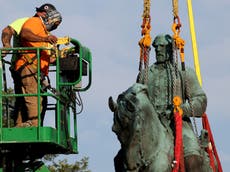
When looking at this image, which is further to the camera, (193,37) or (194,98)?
(193,37)

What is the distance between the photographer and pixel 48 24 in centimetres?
1820

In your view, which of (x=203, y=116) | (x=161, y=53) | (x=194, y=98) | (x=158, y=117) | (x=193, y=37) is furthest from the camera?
(x=193, y=37)

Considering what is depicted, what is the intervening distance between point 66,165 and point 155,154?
24.2m

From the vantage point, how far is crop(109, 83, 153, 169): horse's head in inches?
595

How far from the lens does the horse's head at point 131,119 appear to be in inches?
595

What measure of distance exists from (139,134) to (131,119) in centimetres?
29

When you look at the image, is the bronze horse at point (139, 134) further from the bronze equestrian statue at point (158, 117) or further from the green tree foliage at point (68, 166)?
the green tree foliage at point (68, 166)

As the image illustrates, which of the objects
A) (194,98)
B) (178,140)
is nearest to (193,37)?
(194,98)

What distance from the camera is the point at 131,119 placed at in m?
15.1

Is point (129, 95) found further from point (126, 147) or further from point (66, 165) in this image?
point (66, 165)

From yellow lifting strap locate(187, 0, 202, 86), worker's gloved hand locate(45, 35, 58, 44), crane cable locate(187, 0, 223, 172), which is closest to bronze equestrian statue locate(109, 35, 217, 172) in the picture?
crane cable locate(187, 0, 223, 172)

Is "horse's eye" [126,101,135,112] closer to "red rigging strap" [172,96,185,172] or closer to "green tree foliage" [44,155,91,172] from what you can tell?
"red rigging strap" [172,96,185,172]

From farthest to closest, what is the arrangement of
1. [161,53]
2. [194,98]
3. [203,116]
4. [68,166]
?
[68,166] → [203,116] → [161,53] → [194,98]

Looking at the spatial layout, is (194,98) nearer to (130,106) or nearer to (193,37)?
(130,106)
